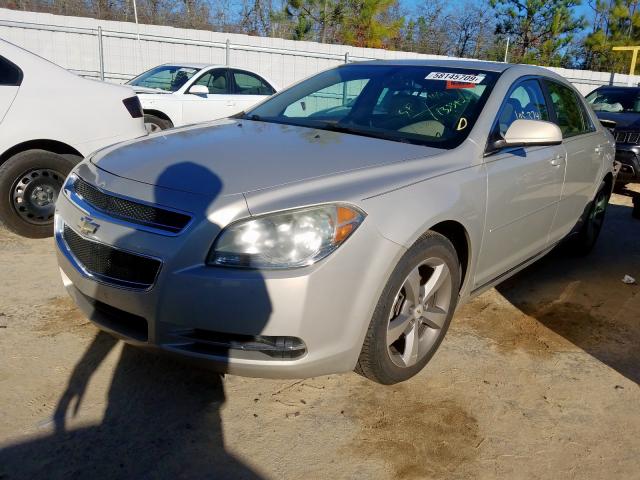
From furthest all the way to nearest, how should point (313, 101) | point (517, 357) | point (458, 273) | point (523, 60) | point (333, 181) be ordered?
point (523, 60)
point (313, 101)
point (517, 357)
point (458, 273)
point (333, 181)

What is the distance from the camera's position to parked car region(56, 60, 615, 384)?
2209 millimetres

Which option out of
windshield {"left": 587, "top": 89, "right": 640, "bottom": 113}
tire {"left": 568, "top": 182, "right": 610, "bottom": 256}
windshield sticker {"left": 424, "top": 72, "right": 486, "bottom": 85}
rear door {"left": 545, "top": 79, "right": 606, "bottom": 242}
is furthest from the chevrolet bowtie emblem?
windshield {"left": 587, "top": 89, "right": 640, "bottom": 113}

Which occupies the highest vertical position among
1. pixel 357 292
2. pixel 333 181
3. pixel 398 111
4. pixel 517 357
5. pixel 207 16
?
pixel 207 16

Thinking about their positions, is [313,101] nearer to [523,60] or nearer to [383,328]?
[383,328]

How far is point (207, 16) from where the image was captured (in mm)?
28750

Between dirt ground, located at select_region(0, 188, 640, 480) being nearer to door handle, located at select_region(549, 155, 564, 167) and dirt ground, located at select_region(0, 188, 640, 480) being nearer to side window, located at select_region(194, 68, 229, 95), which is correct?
door handle, located at select_region(549, 155, 564, 167)

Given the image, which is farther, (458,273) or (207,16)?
(207,16)

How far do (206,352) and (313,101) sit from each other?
7.28 feet

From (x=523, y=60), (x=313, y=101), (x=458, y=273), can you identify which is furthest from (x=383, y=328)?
(x=523, y=60)

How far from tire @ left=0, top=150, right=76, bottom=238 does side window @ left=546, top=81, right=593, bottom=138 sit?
3883mm

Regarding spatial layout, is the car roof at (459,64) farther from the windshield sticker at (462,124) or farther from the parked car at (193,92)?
the parked car at (193,92)

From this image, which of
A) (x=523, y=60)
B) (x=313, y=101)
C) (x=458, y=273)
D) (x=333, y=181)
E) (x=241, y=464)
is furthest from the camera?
(x=523, y=60)

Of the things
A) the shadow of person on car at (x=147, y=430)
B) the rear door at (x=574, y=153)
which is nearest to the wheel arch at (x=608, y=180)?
the rear door at (x=574, y=153)

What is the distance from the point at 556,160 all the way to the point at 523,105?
1.46ft
